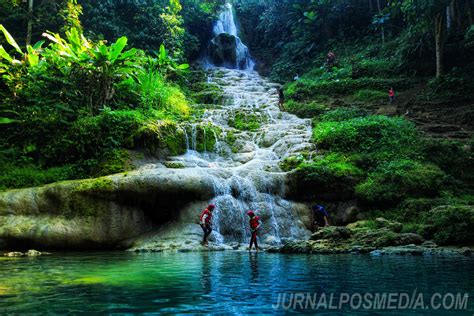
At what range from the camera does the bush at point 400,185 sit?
44.6 feet

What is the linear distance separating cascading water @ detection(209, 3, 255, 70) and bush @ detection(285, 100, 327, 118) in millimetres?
14589

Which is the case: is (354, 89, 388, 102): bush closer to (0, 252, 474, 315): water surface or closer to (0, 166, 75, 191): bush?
(0, 252, 474, 315): water surface

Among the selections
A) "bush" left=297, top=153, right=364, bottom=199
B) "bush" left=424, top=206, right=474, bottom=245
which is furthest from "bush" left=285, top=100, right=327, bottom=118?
"bush" left=424, top=206, right=474, bottom=245

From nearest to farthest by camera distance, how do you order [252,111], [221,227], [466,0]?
1. [221,227]
2. [252,111]
3. [466,0]

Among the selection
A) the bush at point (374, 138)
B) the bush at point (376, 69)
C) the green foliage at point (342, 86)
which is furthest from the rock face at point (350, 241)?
the bush at point (376, 69)

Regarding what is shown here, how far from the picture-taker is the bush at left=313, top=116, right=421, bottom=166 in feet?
50.9

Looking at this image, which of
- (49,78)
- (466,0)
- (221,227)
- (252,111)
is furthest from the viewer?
(466,0)

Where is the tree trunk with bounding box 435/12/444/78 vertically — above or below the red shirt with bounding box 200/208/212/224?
above

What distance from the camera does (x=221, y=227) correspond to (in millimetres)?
13094

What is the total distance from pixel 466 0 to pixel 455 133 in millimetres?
12155

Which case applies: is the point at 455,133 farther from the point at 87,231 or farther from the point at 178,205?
the point at 87,231

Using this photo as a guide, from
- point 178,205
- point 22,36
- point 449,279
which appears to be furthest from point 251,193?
point 22,36

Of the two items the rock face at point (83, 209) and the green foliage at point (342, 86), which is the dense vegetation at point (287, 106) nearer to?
the green foliage at point (342, 86)

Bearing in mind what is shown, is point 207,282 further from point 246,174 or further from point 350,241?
point 246,174
